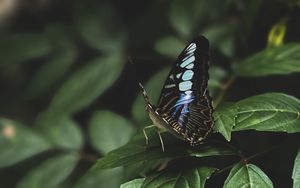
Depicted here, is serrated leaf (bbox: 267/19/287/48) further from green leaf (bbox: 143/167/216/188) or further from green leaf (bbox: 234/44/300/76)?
green leaf (bbox: 143/167/216/188)

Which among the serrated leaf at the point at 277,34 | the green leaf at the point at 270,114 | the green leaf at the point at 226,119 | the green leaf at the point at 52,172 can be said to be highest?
the green leaf at the point at 226,119

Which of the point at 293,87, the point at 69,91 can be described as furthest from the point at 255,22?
the point at 69,91

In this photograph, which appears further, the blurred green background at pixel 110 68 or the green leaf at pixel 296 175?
the blurred green background at pixel 110 68

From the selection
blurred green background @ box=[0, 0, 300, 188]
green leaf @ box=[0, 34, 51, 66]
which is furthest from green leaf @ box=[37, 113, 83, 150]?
green leaf @ box=[0, 34, 51, 66]

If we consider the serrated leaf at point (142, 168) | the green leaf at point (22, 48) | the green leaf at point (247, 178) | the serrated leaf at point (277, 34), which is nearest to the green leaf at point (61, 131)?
the green leaf at point (22, 48)

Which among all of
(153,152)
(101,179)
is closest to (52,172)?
(101,179)

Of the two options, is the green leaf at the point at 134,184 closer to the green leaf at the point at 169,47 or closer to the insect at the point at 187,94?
the insect at the point at 187,94

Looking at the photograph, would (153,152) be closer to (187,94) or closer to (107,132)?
(187,94)
